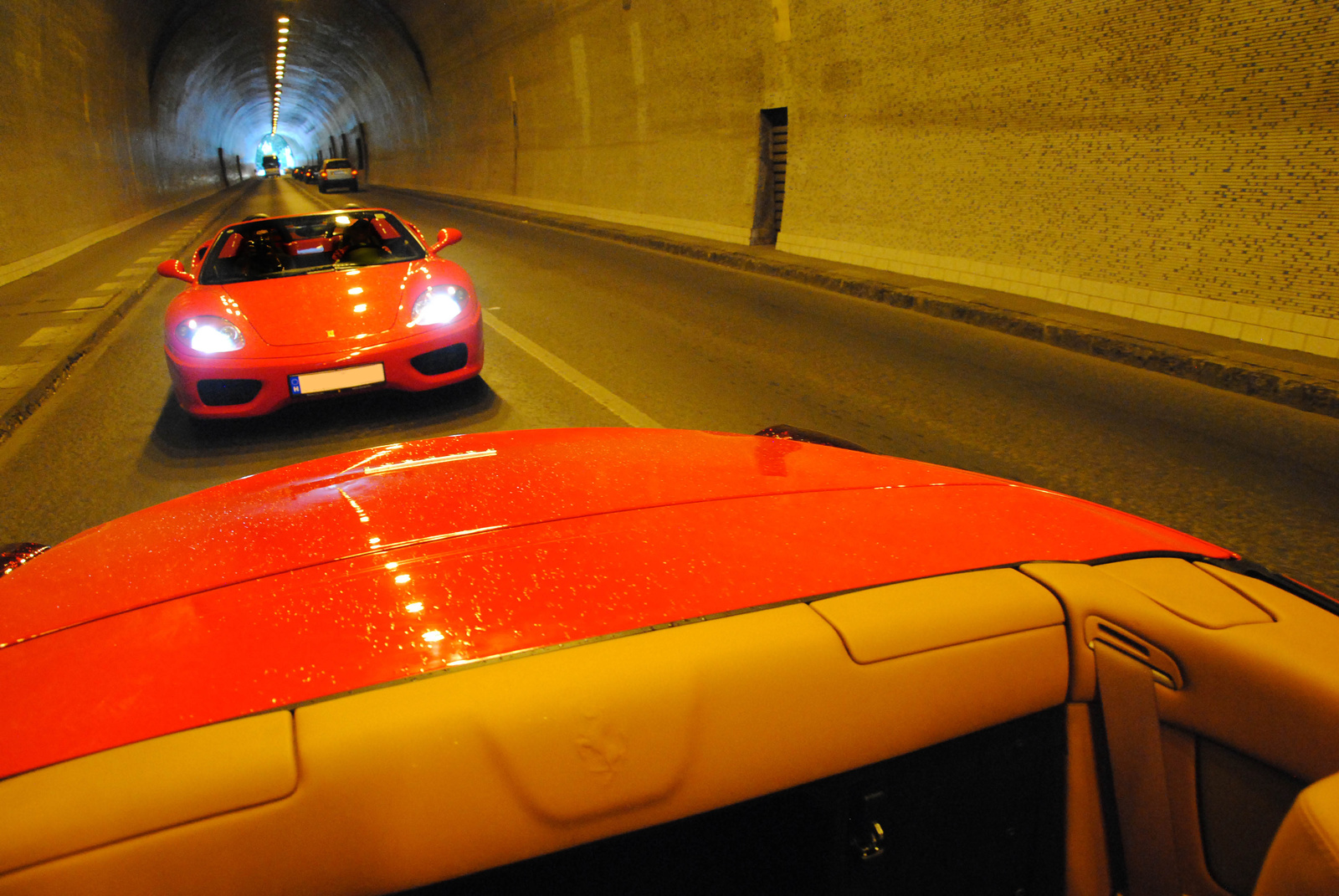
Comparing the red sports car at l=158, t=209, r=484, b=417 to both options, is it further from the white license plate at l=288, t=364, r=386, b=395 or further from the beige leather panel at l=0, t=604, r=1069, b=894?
the beige leather panel at l=0, t=604, r=1069, b=894

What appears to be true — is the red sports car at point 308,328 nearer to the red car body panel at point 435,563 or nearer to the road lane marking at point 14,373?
the road lane marking at point 14,373

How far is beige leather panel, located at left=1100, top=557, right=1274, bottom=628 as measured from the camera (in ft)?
4.13

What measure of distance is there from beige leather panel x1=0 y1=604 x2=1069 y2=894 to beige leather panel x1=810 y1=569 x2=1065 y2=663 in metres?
0.02

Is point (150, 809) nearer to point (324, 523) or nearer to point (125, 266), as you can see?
point (324, 523)

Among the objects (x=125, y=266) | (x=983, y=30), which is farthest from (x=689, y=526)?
(x=125, y=266)

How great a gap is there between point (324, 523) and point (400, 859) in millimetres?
870

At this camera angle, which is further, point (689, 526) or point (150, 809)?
point (689, 526)

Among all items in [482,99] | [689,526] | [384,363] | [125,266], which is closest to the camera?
[689,526]

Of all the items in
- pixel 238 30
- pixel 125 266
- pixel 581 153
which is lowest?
pixel 125 266

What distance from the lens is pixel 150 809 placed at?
2.92 feet

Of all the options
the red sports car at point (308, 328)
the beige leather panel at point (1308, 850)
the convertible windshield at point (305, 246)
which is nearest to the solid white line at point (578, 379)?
the red sports car at point (308, 328)

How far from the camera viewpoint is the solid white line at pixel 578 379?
5262mm

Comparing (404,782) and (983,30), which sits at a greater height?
(983,30)

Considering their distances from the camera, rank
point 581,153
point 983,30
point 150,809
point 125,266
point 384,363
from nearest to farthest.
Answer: point 150,809
point 384,363
point 983,30
point 125,266
point 581,153
